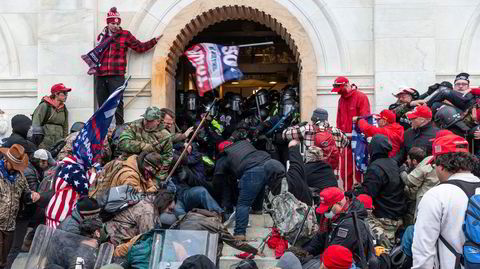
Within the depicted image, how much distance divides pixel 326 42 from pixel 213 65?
219 centimetres

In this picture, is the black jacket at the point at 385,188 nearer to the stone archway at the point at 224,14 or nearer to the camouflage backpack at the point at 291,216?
the camouflage backpack at the point at 291,216

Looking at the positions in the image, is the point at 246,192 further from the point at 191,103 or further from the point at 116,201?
the point at 191,103

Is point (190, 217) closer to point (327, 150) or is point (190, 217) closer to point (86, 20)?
point (327, 150)

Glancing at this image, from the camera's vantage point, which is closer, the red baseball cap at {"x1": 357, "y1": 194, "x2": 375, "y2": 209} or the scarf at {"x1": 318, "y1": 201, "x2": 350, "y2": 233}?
the scarf at {"x1": 318, "y1": 201, "x2": 350, "y2": 233}

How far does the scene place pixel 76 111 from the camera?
14742mm

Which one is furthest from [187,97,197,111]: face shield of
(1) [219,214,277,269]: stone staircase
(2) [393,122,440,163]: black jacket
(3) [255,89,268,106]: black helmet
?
(2) [393,122,440,163]: black jacket

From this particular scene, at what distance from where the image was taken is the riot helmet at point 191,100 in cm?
1588

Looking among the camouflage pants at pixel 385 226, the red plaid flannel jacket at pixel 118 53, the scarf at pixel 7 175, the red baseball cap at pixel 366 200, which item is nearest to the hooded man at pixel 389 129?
the camouflage pants at pixel 385 226

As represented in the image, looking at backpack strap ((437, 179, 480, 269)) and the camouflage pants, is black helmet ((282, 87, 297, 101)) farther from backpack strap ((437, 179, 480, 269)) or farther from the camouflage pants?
backpack strap ((437, 179, 480, 269))

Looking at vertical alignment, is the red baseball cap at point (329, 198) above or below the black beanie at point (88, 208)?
above

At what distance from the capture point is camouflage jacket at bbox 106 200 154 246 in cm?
935

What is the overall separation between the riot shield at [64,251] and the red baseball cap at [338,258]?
2.29 metres

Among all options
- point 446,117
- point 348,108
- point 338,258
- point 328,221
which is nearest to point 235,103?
point 348,108

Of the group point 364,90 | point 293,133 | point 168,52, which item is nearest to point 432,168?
point 293,133
